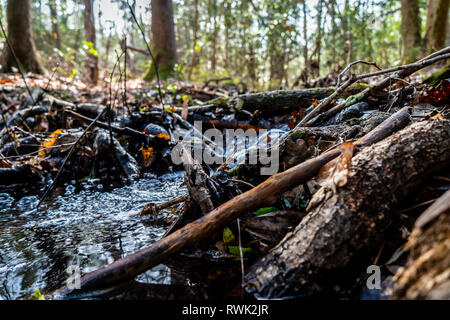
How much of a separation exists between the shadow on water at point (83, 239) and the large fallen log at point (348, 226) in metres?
0.39

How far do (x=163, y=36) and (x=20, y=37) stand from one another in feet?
13.2

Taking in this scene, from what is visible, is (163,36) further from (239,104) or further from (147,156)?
(147,156)

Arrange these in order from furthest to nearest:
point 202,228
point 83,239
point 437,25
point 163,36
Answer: point 163,36, point 437,25, point 83,239, point 202,228

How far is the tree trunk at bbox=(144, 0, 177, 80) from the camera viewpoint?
28.0 ft

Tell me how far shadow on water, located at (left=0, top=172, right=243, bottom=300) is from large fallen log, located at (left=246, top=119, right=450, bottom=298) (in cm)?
39

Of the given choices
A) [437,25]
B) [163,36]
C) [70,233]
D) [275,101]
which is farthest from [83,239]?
[437,25]

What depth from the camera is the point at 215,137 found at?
438 cm

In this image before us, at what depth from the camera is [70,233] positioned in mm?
2041

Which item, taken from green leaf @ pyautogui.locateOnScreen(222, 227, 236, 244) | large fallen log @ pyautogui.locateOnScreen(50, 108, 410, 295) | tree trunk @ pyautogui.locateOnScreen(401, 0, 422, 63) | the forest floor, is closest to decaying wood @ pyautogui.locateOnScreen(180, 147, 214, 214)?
the forest floor

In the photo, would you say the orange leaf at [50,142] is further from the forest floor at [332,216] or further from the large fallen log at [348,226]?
the large fallen log at [348,226]

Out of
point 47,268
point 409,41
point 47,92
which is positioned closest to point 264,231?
point 47,268

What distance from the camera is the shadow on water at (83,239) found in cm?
139
